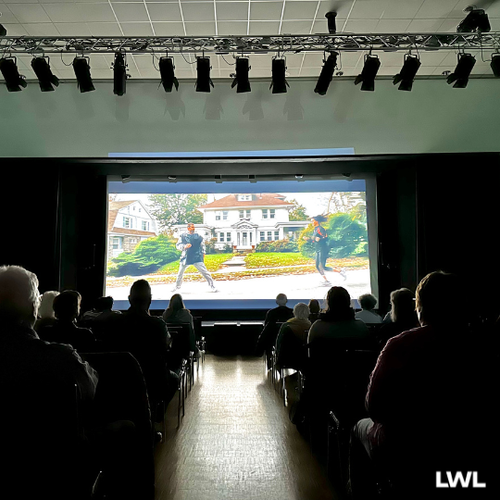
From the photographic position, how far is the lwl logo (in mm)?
1465

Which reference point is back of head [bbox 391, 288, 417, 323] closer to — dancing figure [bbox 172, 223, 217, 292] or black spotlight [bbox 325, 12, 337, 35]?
black spotlight [bbox 325, 12, 337, 35]

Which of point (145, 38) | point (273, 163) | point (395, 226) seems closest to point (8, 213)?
point (145, 38)

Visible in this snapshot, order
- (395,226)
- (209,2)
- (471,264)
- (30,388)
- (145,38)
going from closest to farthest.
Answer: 1. (30,388)
2. (209,2)
3. (145,38)
4. (471,264)
5. (395,226)

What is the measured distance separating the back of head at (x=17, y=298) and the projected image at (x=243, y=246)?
19.0 ft

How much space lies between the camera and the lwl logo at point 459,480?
4.81ft

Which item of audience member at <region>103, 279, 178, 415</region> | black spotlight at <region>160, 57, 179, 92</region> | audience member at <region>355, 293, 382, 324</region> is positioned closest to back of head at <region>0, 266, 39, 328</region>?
audience member at <region>103, 279, 178, 415</region>

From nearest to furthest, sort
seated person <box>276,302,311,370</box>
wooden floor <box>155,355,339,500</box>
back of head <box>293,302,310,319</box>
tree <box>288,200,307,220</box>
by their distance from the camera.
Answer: wooden floor <box>155,355,339,500</box>
seated person <box>276,302,311,370</box>
back of head <box>293,302,310,319</box>
tree <box>288,200,307,220</box>

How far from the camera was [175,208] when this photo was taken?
24.9 ft

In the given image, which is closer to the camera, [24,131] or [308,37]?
[308,37]

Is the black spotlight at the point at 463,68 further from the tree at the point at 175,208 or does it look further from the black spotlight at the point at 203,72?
the tree at the point at 175,208

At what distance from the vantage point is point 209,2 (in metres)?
4.84

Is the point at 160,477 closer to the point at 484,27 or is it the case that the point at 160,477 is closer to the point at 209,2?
the point at 209,2

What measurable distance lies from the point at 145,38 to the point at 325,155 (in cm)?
308

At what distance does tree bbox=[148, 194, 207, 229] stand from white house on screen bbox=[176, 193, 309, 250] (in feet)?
0.38
